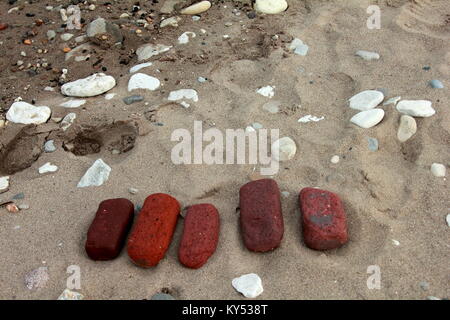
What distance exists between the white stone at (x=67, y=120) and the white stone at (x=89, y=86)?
0.20 meters

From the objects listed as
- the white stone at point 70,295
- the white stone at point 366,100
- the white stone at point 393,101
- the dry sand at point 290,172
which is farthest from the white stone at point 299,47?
the white stone at point 70,295

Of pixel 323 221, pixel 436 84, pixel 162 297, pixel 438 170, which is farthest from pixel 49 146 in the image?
pixel 436 84

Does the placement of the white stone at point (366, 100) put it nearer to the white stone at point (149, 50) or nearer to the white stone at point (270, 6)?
the white stone at point (270, 6)

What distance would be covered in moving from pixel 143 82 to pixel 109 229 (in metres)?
1.15

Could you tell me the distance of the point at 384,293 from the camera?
74.9 inches

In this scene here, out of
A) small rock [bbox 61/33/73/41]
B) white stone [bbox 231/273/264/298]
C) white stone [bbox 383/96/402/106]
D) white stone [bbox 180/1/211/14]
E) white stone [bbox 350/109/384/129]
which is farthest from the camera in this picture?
white stone [bbox 180/1/211/14]

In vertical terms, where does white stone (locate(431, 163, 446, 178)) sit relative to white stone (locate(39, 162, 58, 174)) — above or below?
above

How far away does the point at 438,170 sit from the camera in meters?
2.35

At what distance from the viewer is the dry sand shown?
199cm

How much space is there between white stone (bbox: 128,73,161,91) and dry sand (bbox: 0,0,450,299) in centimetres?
6

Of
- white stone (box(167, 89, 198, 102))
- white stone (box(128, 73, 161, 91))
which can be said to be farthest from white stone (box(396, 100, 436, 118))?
white stone (box(128, 73, 161, 91))

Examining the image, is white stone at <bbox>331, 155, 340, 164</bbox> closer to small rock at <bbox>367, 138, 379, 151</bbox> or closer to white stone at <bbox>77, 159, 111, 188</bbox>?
small rock at <bbox>367, 138, 379, 151</bbox>

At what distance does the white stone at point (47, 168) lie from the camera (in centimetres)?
248

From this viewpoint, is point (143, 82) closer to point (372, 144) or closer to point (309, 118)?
point (309, 118)
